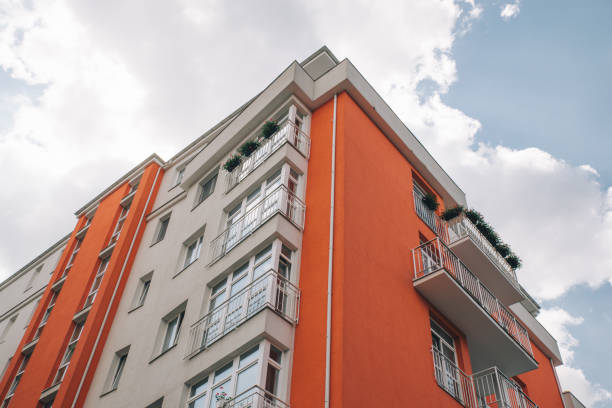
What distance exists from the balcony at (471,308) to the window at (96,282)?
1298 cm

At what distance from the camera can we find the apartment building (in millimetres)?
12953

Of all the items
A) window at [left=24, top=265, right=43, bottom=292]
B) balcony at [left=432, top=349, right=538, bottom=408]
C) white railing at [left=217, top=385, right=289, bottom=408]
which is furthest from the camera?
window at [left=24, top=265, right=43, bottom=292]

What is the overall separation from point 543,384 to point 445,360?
952 centimetres

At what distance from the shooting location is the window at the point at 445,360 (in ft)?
48.8

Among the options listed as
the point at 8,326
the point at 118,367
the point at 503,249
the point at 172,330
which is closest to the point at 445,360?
the point at 503,249

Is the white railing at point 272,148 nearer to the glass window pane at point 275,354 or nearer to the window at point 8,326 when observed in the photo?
the glass window pane at point 275,354

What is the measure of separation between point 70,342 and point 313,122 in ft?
39.6

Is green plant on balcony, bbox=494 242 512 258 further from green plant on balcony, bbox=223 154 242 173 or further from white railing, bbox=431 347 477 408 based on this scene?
green plant on balcony, bbox=223 154 242 173

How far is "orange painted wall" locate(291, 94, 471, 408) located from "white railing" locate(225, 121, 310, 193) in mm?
394

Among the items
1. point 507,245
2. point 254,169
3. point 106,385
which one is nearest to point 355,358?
point 254,169

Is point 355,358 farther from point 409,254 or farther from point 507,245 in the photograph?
point 507,245

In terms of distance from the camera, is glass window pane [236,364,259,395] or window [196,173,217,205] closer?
glass window pane [236,364,259,395]

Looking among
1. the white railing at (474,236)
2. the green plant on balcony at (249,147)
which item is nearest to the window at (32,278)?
the green plant on balcony at (249,147)

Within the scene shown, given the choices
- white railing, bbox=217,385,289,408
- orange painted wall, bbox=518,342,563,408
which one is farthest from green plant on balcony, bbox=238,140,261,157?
orange painted wall, bbox=518,342,563,408
